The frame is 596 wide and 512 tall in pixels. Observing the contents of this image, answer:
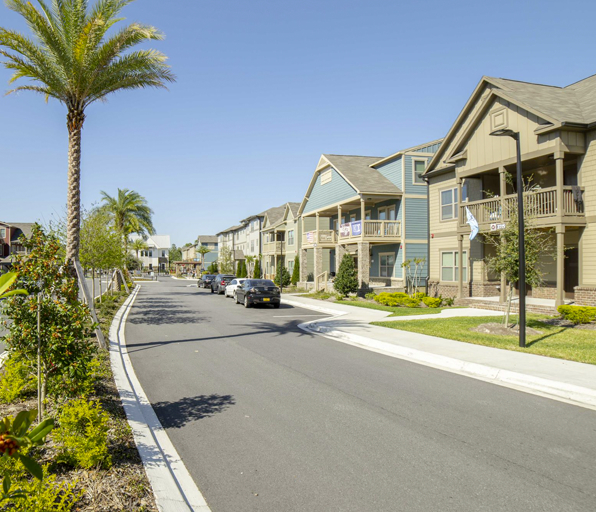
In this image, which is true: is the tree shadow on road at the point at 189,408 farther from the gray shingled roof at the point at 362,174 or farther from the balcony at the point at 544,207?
the gray shingled roof at the point at 362,174

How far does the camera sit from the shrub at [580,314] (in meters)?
13.9

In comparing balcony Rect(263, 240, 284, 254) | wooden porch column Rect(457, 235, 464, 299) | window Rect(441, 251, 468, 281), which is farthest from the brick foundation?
balcony Rect(263, 240, 284, 254)

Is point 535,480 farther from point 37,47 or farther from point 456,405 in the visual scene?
point 37,47

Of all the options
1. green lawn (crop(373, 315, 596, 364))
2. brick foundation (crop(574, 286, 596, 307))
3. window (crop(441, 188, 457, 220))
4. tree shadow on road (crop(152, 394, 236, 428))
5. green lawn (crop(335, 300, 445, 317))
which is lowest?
tree shadow on road (crop(152, 394, 236, 428))

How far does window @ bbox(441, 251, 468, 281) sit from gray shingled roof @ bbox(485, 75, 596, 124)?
7.81 m

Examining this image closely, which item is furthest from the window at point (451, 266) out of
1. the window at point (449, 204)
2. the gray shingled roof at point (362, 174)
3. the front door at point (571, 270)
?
the gray shingled roof at point (362, 174)

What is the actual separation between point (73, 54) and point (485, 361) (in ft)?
43.9

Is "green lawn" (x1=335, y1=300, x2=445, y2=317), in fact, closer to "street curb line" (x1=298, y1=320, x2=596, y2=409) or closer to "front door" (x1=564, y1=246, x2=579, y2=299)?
"front door" (x1=564, y1=246, x2=579, y2=299)

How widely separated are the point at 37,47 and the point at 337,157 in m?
24.1

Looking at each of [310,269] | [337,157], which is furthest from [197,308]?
[310,269]

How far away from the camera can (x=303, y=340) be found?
1329 cm

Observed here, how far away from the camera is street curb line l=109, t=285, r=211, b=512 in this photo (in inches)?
161

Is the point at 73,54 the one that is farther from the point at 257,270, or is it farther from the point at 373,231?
the point at 257,270

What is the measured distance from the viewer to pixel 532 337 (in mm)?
12500
